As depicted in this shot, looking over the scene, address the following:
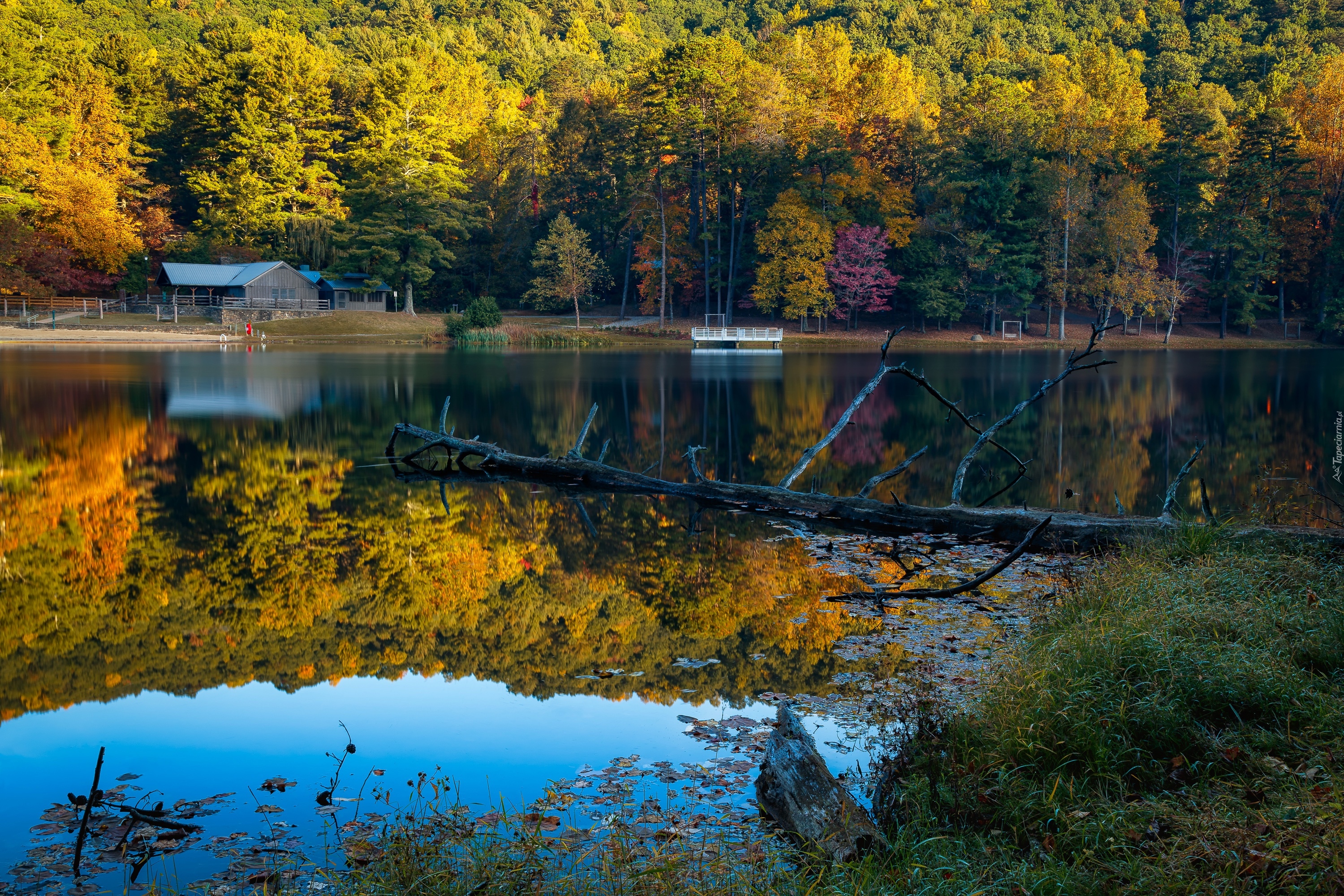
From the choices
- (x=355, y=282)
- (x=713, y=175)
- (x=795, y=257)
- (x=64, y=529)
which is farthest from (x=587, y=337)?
(x=64, y=529)

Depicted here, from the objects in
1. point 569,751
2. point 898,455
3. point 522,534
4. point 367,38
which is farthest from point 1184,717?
point 367,38

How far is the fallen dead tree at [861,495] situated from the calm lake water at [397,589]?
38 centimetres

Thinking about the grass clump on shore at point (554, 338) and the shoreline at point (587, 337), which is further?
the grass clump on shore at point (554, 338)

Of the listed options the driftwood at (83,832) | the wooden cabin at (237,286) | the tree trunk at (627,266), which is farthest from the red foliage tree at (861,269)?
the driftwood at (83,832)

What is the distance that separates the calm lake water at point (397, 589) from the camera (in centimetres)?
547

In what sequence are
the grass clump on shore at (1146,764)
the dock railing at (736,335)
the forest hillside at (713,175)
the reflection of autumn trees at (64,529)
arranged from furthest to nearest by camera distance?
the forest hillside at (713,175)
the dock railing at (736,335)
the reflection of autumn trees at (64,529)
the grass clump on shore at (1146,764)

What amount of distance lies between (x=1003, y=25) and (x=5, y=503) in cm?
11242

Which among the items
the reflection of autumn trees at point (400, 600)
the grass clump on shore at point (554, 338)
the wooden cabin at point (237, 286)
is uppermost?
the wooden cabin at point (237, 286)

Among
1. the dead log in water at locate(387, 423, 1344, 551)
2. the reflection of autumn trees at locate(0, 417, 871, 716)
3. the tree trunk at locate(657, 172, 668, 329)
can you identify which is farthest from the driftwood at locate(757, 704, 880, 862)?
the tree trunk at locate(657, 172, 668, 329)

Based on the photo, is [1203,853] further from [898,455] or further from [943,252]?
[943,252]

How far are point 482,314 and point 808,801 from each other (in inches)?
2076

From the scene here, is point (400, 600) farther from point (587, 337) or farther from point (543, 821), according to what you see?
point (587, 337)

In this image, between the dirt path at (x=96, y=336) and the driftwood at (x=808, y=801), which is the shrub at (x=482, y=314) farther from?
the driftwood at (x=808, y=801)

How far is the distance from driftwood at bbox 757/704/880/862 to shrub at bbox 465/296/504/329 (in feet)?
172
